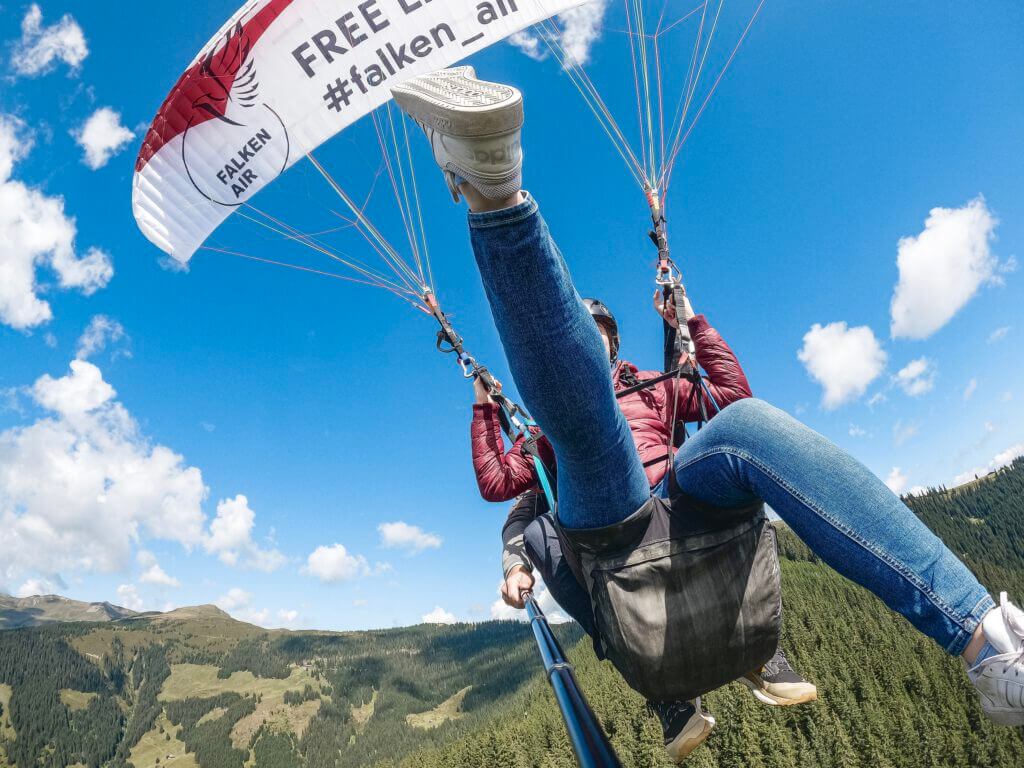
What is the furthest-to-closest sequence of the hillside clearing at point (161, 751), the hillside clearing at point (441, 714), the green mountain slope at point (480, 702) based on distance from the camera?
the hillside clearing at point (441, 714), the hillside clearing at point (161, 751), the green mountain slope at point (480, 702)

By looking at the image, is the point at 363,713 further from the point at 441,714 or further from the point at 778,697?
the point at 778,697

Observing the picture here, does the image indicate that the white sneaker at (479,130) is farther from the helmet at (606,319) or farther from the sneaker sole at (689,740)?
the sneaker sole at (689,740)

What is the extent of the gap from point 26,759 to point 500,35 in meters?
183

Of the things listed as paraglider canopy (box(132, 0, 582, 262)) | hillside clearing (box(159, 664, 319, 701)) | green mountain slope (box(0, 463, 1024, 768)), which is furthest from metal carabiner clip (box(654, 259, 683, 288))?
hillside clearing (box(159, 664, 319, 701))

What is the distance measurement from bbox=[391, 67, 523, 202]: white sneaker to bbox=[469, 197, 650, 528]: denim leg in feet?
0.26

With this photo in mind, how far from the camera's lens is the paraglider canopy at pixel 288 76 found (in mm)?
5586

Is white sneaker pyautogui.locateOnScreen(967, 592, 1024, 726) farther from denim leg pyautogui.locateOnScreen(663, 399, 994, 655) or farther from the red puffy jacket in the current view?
the red puffy jacket

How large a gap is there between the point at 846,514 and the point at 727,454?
347 mm

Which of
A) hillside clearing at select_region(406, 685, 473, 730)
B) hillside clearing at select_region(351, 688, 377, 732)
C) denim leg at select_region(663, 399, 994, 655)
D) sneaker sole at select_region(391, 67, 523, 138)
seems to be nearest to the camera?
sneaker sole at select_region(391, 67, 523, 138)

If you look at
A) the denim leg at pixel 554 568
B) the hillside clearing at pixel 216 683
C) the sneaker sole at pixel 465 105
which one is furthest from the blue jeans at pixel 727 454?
the hillside clearing at pixel 216 683

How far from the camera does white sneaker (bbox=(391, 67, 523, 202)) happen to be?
4.26 ft

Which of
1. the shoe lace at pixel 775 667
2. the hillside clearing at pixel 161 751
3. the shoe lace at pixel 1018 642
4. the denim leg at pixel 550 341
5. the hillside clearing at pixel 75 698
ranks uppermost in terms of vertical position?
the denim leg at pixel 550 341

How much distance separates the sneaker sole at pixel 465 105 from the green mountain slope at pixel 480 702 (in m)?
53.3

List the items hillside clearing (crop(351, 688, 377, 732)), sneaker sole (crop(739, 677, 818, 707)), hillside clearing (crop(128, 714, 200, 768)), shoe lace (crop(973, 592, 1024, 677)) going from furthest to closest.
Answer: hillside clearing (crop(351, 688, 377, 732))
hillside clearing (crop(128, 714, 200, 768))
sneaker sole (crop(739, 677, 818, 707))
shoe lace (crop(973, 592, 1024, 677))
